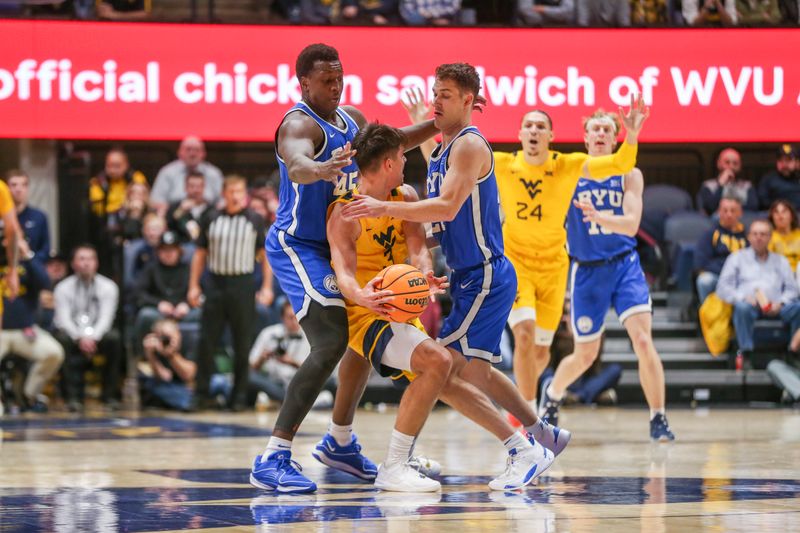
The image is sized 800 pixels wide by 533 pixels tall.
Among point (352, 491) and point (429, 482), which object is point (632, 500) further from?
point (352, 491)

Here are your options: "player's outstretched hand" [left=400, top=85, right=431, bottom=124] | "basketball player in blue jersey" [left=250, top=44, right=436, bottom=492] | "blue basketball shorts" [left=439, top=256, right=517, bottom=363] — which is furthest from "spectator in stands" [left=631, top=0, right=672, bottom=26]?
"blue basketball shorts" [left=439, top=256, right=517, bottom=363]

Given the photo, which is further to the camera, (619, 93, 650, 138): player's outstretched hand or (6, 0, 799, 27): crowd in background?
(6, 0, 799, 27): crowd in background

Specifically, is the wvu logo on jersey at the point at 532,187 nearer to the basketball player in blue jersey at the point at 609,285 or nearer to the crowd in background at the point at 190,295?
the basketball player in blue jersey at the point at 609,285

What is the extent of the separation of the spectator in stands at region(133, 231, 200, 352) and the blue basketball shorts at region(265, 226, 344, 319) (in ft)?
19.6

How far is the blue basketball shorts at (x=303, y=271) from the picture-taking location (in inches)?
221

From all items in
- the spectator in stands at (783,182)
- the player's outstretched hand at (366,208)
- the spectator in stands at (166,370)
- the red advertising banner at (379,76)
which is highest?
the red advertising banner at (379,76)

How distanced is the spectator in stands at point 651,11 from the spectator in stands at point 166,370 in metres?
5.67

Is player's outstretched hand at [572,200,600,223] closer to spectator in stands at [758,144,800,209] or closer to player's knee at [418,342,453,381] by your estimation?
player's knee at [418,342,453,381]

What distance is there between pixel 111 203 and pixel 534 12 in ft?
15.2

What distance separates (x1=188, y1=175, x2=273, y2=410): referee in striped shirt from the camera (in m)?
11.2

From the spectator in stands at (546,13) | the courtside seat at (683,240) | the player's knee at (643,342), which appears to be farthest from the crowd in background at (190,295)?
the player's knee at (643,342)

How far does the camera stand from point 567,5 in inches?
518

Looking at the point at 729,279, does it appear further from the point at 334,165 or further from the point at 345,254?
the point at 334,165

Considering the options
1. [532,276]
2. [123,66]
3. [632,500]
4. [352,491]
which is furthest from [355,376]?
[123,66]
